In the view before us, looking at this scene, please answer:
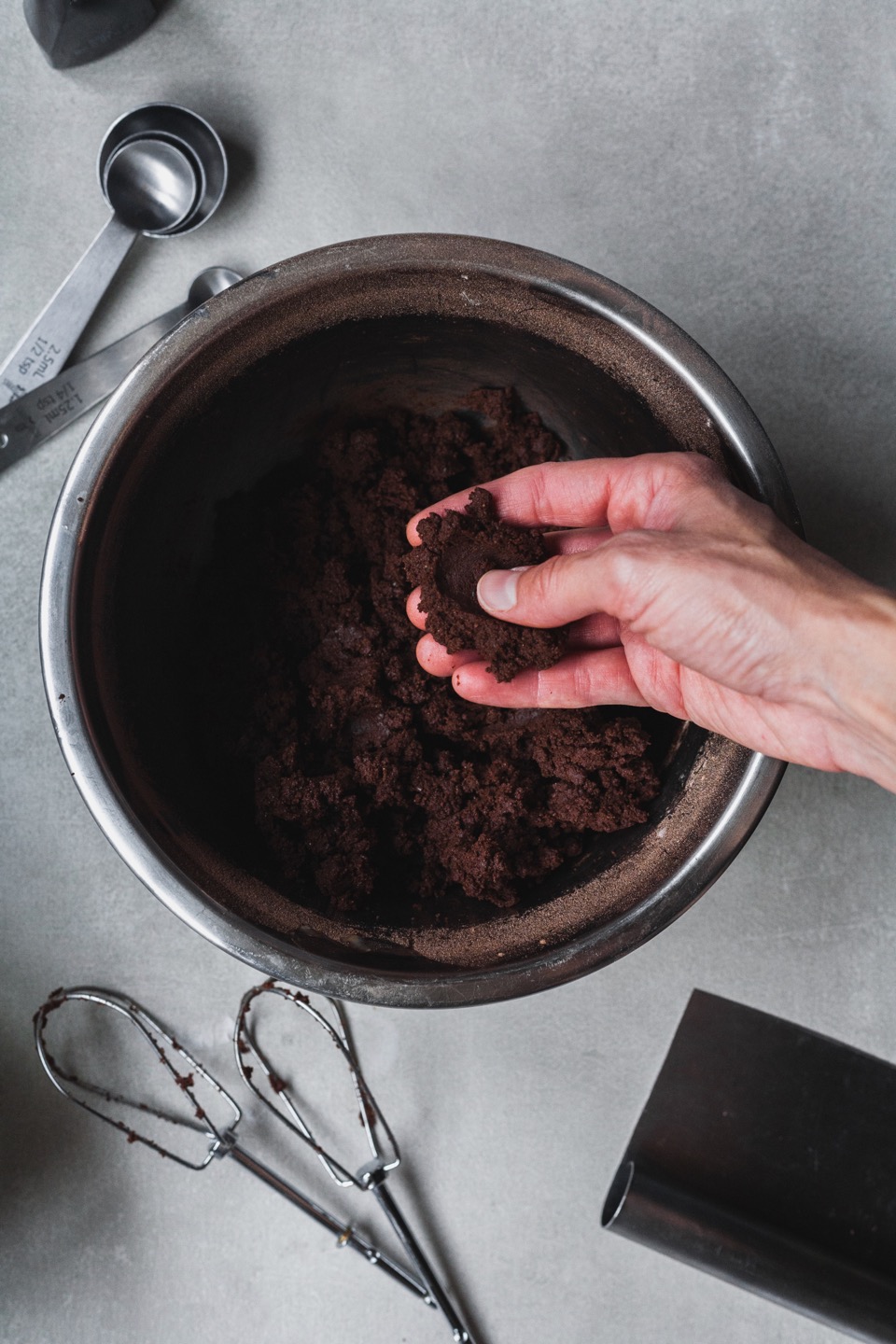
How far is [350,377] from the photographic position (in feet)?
4.00

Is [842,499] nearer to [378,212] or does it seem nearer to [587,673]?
[587,673]

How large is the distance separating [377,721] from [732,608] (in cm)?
49

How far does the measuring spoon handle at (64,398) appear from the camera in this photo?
1.34m

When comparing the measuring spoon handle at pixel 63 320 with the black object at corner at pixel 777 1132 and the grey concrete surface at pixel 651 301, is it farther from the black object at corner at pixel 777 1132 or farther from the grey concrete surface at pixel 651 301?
the black object at corner at pixel 777 1132

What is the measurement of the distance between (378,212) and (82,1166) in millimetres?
1498

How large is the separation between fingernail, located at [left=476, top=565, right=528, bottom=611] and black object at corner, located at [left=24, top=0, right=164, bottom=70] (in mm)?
1002

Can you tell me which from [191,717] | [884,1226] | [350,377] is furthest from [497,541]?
[884,1226]

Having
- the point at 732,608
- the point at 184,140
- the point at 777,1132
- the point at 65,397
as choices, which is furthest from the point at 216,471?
the point at 777,1132

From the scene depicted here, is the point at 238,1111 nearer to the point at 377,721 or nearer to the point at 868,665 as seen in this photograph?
the point at 377,721

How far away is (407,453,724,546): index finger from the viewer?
3.26ft

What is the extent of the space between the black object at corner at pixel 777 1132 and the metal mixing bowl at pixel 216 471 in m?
0.51

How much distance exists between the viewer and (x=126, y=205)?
1361 mm

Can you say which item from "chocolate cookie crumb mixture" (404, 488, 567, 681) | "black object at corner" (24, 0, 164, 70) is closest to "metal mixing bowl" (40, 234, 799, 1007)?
"chocolate cookie crumb mixture" (404, 488, 567, 681)

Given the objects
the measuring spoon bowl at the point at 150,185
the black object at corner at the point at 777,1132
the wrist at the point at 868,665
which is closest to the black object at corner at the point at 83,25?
the measuring spoon bowl at the point at 150,185
